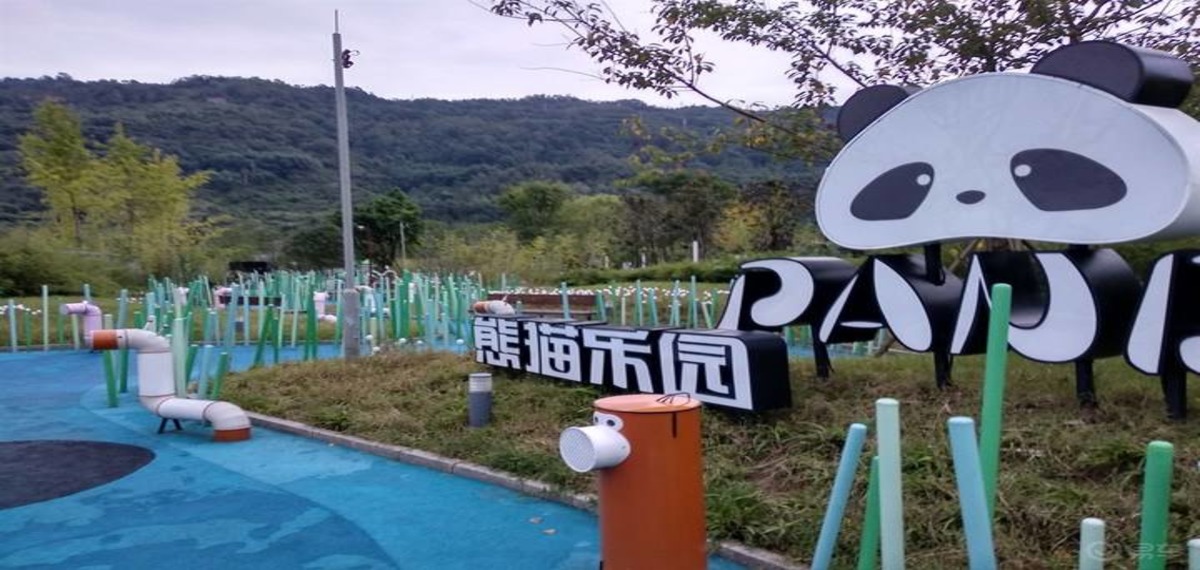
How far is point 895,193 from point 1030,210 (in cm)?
100

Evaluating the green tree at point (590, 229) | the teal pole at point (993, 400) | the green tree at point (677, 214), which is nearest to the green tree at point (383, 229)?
the green tree at point (590, 229)

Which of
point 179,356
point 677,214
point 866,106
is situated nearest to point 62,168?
point 677,214

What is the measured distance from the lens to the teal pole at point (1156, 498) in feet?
8.96

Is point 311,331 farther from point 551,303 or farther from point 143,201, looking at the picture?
point 143,201

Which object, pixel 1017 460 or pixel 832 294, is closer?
pixel 1017 460

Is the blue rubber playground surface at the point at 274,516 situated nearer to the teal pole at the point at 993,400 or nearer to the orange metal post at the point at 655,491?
the orange metal post at the point at 655,491

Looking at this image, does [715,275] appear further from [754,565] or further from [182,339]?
[754,565]

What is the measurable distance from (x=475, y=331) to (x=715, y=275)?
17315mm

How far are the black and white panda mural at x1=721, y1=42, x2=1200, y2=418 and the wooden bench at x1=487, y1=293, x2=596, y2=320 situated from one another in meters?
8.85

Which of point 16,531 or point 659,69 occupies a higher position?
point 659,69

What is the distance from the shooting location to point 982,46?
8.41 meters

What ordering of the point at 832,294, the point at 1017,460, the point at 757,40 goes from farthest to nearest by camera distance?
1. the point at 757,40
2. the point at 832,294
3. the point at 1017,460

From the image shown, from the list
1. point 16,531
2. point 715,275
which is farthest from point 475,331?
point 715,275

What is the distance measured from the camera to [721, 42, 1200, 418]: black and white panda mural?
5.43 metres
